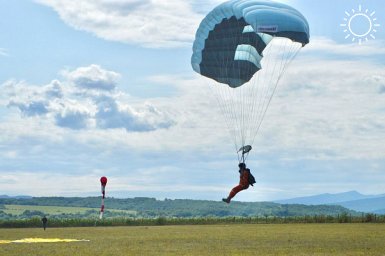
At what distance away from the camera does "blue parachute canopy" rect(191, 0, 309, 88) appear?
115ft

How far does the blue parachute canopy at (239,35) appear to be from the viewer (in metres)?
35.2

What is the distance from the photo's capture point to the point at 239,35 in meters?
39.2

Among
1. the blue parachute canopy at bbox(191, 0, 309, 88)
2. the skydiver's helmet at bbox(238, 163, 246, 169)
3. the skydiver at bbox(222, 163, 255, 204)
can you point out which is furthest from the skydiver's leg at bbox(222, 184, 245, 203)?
the blue parachute canopy at bbox(191, 0, 309, 88)

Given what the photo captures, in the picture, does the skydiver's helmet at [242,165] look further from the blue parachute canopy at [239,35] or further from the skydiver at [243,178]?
the blue parachute canopy at [239,35]

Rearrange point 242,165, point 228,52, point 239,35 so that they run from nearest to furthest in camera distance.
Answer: point 242,165, point 239,35, point 228,52

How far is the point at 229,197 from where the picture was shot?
37.0m

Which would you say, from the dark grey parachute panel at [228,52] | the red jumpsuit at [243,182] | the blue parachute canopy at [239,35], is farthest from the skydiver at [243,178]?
the dark grey parachute panel at [228,52]

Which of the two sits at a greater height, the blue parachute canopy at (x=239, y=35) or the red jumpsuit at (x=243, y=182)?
the blue parachute canopy at (x=239, y=35)

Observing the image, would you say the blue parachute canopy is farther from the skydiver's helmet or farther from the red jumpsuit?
the red jumpsuit

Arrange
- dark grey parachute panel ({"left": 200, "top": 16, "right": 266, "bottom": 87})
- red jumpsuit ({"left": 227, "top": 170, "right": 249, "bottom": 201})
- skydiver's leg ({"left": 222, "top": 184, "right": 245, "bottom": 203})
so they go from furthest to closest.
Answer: dark grey parachute panel ({"left": 200, "top": 16, "right": 266, "bottom": 87}), skydiver's leg ({"left": 222, "top": 184, "right": 245, "bottom": 203}), red jumpsuit ({"left": 227, "top": 170, "right": 249, "bottom": 201})

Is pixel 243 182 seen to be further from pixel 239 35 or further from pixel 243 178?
pixel 239 35

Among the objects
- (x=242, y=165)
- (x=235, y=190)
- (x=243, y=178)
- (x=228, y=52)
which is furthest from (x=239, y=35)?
(x=235, y=190)

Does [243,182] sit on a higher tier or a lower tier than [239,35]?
lower

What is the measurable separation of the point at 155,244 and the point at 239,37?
11996 mm
